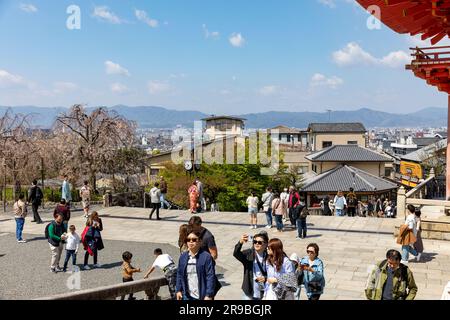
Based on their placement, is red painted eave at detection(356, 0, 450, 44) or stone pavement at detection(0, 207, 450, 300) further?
red painted eave at detection(356, 0, 450, 44)

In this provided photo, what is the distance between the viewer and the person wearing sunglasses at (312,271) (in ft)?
22.9

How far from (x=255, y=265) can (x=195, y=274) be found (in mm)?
915

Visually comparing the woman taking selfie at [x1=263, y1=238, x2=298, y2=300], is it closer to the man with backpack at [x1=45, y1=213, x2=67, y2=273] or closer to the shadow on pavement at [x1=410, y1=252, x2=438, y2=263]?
the man with backpack at [x1=45, y1=213, x2=67, y2=273]

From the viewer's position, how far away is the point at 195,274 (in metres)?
5.81

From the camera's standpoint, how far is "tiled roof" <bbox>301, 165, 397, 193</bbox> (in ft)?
112

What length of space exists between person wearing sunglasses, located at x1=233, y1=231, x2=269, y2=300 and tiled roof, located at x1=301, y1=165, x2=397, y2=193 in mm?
28775

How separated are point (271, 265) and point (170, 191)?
2558cm

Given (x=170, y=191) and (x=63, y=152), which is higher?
(x=63, y=152)

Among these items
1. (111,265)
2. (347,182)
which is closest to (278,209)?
(111,265)

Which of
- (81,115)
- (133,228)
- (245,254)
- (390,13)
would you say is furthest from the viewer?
(81,115)

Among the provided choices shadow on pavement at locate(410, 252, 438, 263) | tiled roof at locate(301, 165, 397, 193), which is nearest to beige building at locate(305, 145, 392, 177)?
tiled roof at locate(301, 165, 397, 193)
